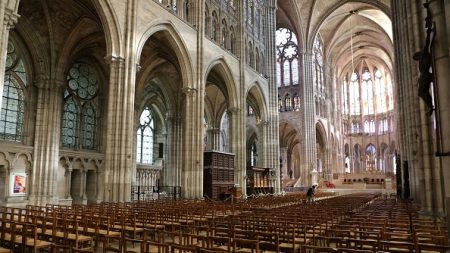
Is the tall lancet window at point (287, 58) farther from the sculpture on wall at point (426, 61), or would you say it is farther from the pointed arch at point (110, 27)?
the sculpture on wall at point (426, 61)

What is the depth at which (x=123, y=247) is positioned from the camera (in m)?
5.17

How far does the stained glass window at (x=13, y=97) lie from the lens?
20.3m

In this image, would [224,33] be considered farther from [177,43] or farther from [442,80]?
[442,80]

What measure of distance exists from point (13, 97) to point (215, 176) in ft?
45.4

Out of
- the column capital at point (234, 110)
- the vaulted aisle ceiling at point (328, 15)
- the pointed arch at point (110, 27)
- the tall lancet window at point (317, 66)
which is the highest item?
the vaulted aisle ceiling at point (328, 15)

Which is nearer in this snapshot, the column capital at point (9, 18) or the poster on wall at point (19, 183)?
the column capital at point (9, 18)

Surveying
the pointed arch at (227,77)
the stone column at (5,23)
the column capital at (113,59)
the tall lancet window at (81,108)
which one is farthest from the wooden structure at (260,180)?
the stone column at (5,23)

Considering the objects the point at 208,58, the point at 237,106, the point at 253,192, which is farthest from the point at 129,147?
the point at 253,192

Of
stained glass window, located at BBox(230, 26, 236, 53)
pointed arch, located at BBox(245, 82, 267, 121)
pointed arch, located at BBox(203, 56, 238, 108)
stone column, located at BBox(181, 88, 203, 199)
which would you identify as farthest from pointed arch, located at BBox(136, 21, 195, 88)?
pointed arch, located at BBox(245, 82, 267, 121)

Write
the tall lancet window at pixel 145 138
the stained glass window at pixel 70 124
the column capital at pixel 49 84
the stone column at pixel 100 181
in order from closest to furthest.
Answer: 1. the column capital at pixel 49 84
2. the stained glass window at pixel 70 124
3. the stone column at pixel 100 181
4. the tall lancet window at pixel 145 138

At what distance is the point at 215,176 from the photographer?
2417 centimetres

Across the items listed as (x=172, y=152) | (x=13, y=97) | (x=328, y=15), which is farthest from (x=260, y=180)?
(x=328, y=15)

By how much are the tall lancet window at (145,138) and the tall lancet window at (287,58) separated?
20560mm

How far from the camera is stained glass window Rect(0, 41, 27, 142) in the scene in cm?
2027
